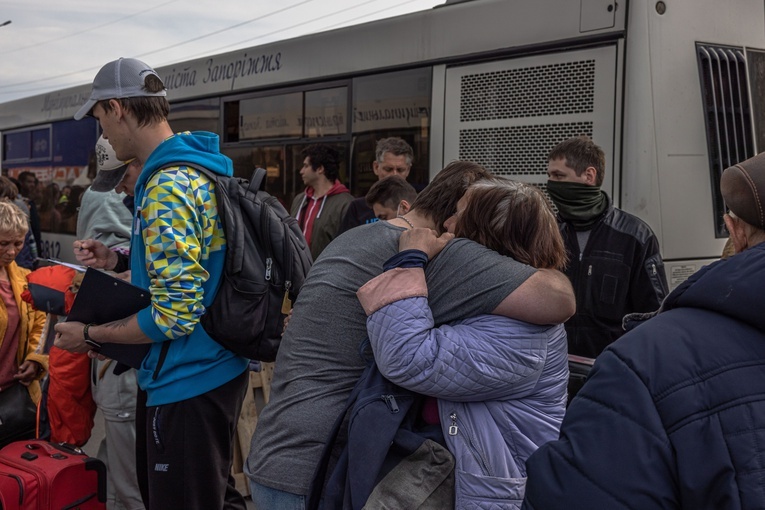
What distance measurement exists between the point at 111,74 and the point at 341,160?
3921 millimetres

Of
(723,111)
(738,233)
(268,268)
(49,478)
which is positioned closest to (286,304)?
(268,268)

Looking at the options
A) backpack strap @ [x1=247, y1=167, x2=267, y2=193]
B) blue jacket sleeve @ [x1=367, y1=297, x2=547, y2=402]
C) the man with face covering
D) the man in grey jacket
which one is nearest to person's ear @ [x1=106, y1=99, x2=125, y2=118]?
backpack strap @ [x1=247, y1=167, x2=267, y2=193]

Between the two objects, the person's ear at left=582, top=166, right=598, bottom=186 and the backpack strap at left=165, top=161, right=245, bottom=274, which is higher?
the person's ear at left=582, top=166, right=598, bottom=186

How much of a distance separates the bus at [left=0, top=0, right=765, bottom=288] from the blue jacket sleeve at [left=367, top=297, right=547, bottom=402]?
293 cm

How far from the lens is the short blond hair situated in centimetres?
432

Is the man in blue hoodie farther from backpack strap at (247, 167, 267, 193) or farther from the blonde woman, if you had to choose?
the blonde woman

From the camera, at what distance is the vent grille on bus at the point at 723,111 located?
16.5ft

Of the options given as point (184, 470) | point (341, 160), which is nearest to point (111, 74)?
point (184, 470)

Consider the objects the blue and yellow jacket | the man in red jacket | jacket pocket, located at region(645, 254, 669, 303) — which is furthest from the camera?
the man in red jacket

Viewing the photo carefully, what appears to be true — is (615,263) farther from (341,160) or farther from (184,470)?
(341,160)

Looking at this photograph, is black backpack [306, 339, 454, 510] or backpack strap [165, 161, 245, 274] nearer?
black backpack [306, 339, 454, 510]

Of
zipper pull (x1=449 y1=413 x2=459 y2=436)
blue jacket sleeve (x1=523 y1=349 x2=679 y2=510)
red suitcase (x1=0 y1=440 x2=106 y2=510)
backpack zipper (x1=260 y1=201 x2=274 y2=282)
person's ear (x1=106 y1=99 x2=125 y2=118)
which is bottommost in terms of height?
red suitcase (x1=0 y1=440 x2=106 y2=510)

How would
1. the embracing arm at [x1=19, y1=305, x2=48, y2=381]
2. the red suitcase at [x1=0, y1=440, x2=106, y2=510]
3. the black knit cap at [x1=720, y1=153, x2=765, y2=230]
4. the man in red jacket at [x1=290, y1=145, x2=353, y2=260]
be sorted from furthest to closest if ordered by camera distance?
the man in red jacket at [x1=290, y1=145, x2=353, y2=260], the embracing arm at [x1=19, y1=305, x2=48, y2=381], the red suitcase at [x1=0, y1=440, x2=106, y2=510], the black knit cap at [x1=720, y1=153, x2=765, y2=230]

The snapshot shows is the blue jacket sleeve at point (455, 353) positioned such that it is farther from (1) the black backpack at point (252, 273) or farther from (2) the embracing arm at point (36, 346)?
(2) the embracing arm at point (36, 346)
